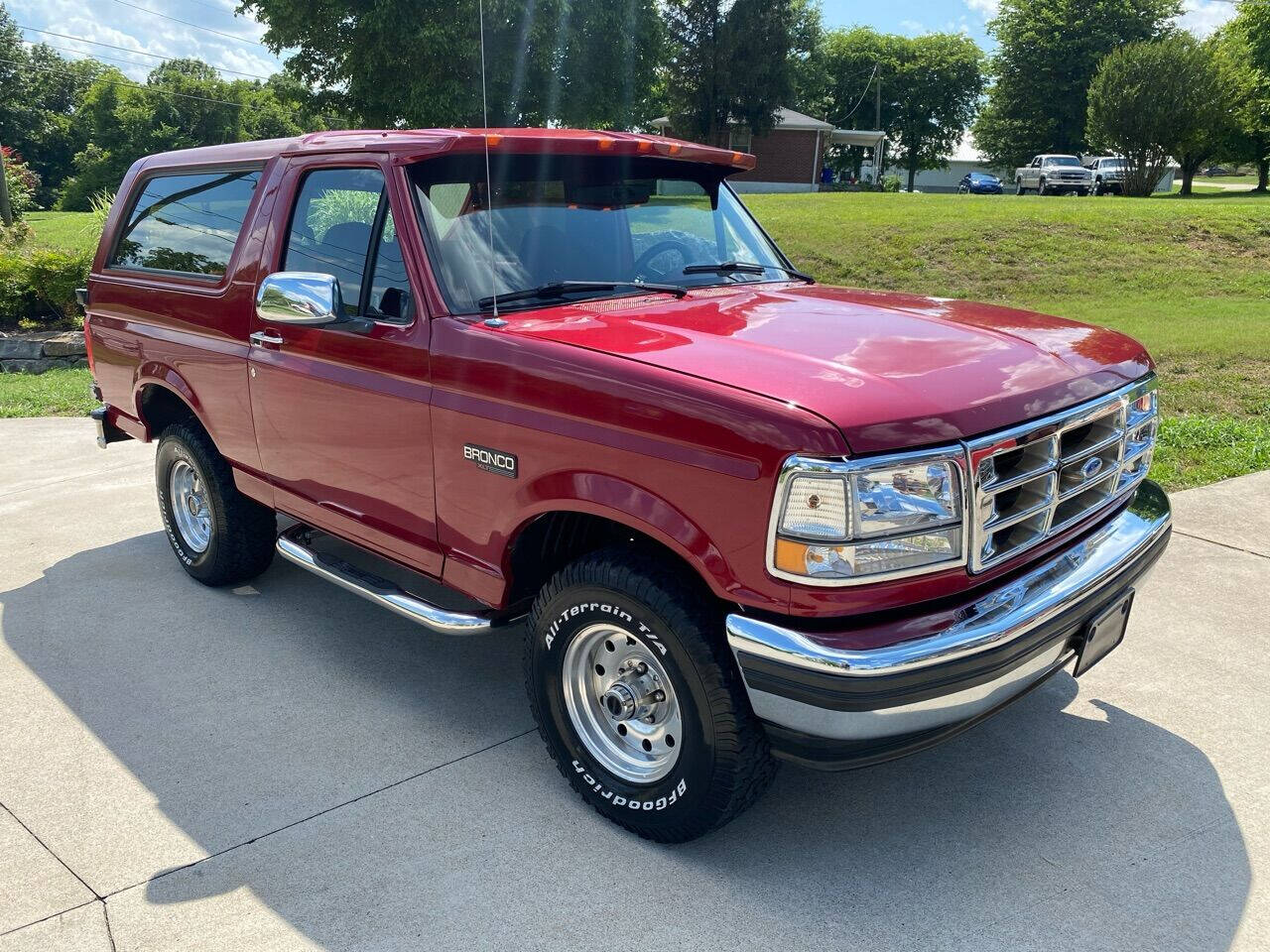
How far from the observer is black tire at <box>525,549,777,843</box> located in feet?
9.14

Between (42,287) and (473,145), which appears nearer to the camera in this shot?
(473,145)

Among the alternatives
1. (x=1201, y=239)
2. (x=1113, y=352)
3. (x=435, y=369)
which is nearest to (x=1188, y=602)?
(x=1113, y=352)

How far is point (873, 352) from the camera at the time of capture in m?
2.98

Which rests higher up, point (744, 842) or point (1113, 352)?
point (1113, 352)

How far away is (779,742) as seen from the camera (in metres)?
2.69

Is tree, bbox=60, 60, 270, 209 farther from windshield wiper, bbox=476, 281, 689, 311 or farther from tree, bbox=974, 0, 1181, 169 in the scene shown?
windshield wiper, bbox=476, 281, 689, 311

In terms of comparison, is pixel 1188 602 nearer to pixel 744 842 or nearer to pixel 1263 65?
pixel 744 842

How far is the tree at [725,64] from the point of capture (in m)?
40.7

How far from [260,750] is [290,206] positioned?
2176 millimetres

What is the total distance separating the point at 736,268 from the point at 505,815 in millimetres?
2343


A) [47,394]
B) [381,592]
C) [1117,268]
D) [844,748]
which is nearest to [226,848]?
[381,592]

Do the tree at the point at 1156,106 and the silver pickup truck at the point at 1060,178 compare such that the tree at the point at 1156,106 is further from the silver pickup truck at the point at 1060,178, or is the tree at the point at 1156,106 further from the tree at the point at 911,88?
the tree at the point at 911,88

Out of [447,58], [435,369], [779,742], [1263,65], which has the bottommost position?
[779,742]

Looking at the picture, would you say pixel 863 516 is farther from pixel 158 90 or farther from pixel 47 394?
pixel 158 90
